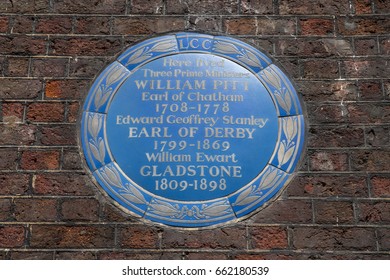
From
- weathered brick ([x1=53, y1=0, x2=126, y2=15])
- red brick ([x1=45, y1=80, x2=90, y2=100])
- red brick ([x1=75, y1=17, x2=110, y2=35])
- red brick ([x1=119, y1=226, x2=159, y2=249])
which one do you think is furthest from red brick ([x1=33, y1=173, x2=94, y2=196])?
weathered brick ([x1=53, y1=0, x2=126, y2=15])

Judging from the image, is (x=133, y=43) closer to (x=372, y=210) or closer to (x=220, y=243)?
(x=220, y=243)

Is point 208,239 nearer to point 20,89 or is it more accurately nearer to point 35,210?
point 35,210

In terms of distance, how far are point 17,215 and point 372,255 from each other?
173 centimetres

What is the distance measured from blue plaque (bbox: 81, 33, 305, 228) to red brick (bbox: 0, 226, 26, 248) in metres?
0.45

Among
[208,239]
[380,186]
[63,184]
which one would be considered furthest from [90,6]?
[380,186]

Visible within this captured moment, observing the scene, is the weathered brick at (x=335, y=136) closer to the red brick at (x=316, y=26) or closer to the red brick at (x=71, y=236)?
the red brick at (x=316, y=26)

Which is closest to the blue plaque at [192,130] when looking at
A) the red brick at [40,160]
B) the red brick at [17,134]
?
the red brick at [40,160]

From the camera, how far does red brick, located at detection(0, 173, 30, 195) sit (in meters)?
2.94

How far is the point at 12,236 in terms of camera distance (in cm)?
286

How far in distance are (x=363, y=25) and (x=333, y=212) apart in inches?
43.2

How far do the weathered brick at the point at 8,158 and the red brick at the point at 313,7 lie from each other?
1647 millimetres

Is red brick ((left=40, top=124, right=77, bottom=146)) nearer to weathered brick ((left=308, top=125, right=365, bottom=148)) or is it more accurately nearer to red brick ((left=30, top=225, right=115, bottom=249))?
red brick ((left=30, top=225, right=115, bottom=249))

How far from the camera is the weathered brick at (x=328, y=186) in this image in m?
2.95

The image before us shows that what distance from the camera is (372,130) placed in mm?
3072
